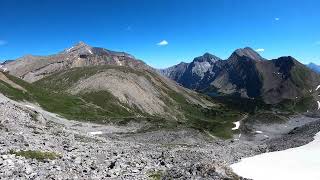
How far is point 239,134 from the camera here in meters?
191

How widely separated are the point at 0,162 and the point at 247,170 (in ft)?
98.3

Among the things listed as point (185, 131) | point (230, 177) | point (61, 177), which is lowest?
point (61, 177)

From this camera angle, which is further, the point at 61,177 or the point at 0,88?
the point at 0,88

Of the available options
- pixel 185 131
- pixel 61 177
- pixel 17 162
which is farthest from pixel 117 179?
pixel 185 131

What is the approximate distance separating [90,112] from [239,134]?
68.4 m

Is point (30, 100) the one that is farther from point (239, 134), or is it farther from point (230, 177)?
point (230, 177)

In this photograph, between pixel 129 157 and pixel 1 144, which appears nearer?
pixel 1 144

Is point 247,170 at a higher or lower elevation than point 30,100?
lower

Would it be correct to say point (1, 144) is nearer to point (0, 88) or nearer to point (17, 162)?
point (17, 162)

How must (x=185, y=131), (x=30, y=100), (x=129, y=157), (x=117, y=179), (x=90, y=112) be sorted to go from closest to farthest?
(x=117, y=179), (x=129, y=157), (x=185, y=131), (x=30, y=100), (x=90, y=112)

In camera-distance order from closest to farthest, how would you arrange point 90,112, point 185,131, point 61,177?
point 61,177
point 185,131
point 90,112

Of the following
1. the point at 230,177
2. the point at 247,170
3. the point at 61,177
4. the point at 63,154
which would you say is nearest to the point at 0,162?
the point at 61,177

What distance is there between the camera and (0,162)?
3703 cm

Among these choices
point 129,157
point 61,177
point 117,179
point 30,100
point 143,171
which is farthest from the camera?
point 30,100
